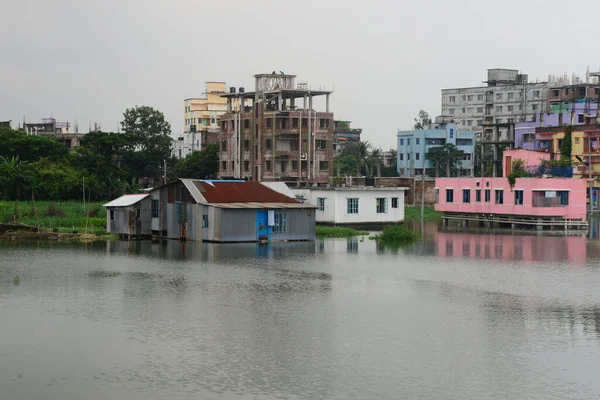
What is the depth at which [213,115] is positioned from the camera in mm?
132375

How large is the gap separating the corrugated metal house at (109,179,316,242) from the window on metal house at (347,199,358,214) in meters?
11.5

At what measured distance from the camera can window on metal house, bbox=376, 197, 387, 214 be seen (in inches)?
2662

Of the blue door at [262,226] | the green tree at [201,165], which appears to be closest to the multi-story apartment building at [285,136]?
the green tree at [201,165]

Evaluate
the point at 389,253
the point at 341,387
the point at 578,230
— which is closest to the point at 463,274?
the point at 389,253

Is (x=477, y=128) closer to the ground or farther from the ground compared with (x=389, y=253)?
farther from the ground

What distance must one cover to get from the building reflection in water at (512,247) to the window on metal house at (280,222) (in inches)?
337

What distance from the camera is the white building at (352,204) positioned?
214 ft

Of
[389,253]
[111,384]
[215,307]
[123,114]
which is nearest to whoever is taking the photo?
[111,384]

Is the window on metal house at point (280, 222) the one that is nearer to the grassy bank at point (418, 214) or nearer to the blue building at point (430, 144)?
the grassy bank at point (418, 214)

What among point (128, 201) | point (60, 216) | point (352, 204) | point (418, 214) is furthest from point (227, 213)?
point (418, 214)

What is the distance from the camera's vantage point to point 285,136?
91875 mm

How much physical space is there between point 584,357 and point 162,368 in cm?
1069

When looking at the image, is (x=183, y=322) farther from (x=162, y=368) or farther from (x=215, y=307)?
(x=162, y=368)

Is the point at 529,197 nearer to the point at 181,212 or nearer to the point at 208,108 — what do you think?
the point at 181,212
